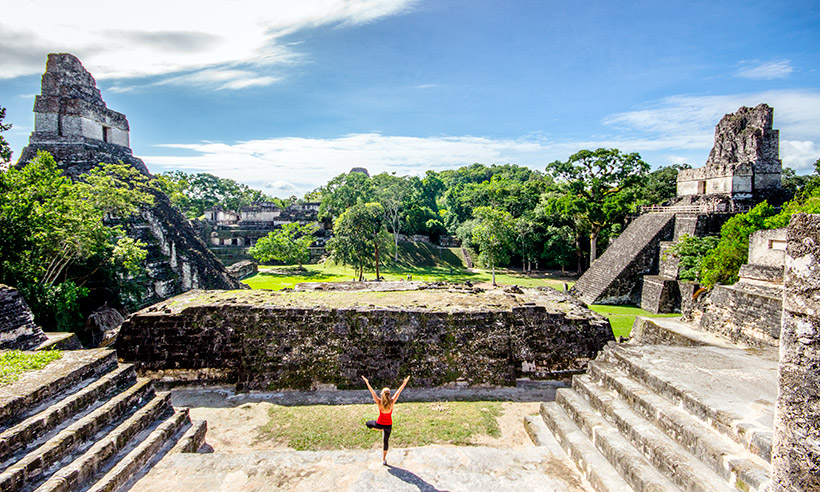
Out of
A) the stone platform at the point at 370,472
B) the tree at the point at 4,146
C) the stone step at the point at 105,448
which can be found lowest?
the stone platform at the point at 370,472

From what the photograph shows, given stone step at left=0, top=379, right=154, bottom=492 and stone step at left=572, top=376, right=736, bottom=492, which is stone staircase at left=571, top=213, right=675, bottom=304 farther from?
stone step at left=0, top=379, right=154, bottom=492

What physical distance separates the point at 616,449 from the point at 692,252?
13.3 metres

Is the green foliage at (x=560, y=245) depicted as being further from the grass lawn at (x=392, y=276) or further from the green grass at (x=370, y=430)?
the green grass at (x=370, y=430)

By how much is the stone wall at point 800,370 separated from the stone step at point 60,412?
19.1ft

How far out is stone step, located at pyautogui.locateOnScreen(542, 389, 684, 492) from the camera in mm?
3508

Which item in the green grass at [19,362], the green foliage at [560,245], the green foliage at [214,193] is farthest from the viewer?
the green foliage at [214,193]

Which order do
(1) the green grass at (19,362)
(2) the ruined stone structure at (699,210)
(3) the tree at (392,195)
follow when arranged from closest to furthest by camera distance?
(1) the green grass at (19,362)
(2) the ruined stone structure at (699,210)
(3) the tree at (392,195)

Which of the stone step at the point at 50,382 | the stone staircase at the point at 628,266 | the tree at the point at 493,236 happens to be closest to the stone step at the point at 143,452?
the stone step at the point at 50,382

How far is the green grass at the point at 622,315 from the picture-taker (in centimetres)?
1179

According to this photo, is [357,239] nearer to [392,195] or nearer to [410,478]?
[392,195]

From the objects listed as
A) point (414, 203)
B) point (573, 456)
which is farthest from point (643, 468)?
point (414, 203)

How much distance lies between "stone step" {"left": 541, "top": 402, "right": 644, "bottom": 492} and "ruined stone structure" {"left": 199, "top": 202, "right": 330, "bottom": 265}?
2272 cm

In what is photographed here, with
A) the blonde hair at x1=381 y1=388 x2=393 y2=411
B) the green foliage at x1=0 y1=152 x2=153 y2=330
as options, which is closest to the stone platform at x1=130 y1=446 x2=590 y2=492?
the blonde hair at x1=381 y1=388 x2=393 y2=411

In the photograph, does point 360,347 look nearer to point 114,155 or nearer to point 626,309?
point 626,309
